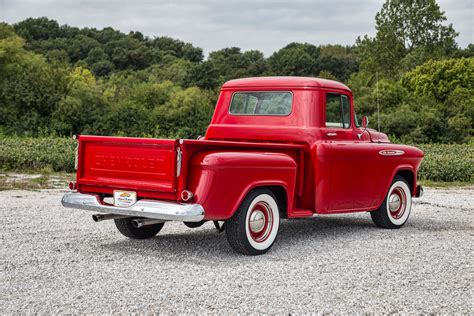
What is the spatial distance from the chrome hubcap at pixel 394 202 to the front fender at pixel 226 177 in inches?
114

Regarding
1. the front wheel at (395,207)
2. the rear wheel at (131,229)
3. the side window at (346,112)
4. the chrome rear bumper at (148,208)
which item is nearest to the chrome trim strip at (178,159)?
the chrome rear bumper at (148,208)

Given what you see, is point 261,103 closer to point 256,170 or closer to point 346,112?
point 346,112

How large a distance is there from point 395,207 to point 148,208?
4266mm

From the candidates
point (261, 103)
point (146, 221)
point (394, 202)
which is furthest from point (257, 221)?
point (394, 202)

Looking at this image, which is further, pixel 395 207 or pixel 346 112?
pixel 395 207

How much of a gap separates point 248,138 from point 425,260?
9.12 feet

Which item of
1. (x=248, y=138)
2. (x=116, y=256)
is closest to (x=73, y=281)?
(x=116, y=256)

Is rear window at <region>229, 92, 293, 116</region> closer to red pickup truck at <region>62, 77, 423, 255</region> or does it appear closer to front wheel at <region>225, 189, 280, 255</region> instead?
red pickup truck at <region>62, 77, 423, 255</region>

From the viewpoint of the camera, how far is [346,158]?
827cm

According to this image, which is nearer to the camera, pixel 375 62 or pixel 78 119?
pixel 78 119

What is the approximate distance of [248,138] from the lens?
28.5 feet

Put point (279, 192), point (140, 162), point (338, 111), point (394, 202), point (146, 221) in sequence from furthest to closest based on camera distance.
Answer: point (394, 202) < point (338, 111) < point (279, 192) < point (146, 221) < point (140, 162)

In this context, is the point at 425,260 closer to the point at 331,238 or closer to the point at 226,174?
the point at 331,238

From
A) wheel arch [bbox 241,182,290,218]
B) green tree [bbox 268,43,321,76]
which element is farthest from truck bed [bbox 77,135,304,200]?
green tree [bbox 268,43,321,76]
